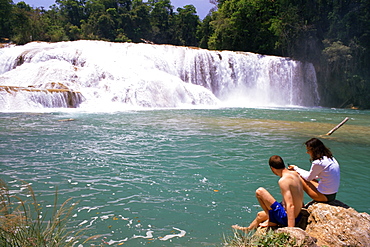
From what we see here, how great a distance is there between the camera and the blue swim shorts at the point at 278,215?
11.1ft

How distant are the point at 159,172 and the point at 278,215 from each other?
2.96 metres

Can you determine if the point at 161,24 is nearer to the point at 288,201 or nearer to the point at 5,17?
the point at 5,17

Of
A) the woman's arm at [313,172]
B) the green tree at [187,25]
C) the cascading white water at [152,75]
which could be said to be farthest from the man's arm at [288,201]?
the green tree at [187,25]

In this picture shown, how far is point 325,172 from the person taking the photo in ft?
11.5

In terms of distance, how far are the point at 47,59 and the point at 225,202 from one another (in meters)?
21.4

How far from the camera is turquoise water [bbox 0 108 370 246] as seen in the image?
3.94 metres

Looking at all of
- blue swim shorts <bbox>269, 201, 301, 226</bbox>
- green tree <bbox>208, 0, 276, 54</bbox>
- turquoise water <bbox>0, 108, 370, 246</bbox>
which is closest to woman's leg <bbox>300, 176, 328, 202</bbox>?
blue swim shorts <bbox>269, 201, 301, 226</bbox>

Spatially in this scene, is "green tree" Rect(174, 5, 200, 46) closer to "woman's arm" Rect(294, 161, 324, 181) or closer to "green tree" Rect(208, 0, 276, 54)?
"green tree" Rect(208, 0, 276, 54)

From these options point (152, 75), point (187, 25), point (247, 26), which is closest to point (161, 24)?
point (187, 25)

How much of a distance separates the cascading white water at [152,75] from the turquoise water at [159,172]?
9.29 m

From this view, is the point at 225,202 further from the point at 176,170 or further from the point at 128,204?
the point at 176,170

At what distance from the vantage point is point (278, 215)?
11.1 ft

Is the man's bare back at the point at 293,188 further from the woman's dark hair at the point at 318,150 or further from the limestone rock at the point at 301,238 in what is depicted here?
the limestone rock at the point at 301,238

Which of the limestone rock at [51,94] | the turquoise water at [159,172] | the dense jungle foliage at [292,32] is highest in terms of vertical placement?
the dense jungle foliage at [292,32]
